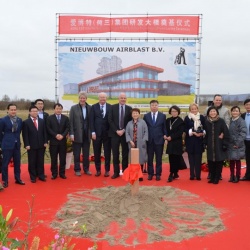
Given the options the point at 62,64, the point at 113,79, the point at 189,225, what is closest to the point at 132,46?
the point at 113,79

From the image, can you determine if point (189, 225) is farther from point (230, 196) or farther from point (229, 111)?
point (229, 111)

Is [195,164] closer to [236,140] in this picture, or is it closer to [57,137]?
[236,140]

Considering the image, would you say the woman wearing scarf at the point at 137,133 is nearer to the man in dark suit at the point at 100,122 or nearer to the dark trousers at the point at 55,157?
the man in dark suit at the point at 100,122

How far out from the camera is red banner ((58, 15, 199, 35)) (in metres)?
9.84

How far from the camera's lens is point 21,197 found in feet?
17.2

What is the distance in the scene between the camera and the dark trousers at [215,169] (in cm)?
626

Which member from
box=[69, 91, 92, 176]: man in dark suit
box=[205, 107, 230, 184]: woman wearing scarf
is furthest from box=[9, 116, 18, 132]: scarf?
box=[205, 107, 230, 184]: woman wearing scarf

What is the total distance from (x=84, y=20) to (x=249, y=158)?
20.2 ft

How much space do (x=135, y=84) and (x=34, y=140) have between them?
15.8 ft

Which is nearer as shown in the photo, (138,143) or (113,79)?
(138,143)

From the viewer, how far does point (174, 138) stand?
6.34 meters

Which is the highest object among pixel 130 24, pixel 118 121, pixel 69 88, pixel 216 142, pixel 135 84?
pixel 130 24

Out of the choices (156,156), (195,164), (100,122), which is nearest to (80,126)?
(100,122)

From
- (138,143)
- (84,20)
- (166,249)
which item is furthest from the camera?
(84,20)
